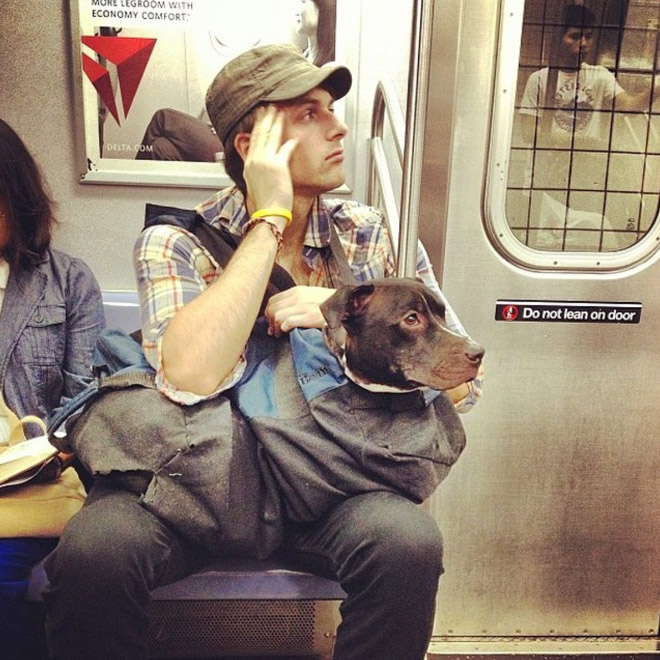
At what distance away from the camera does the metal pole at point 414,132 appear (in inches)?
51.0

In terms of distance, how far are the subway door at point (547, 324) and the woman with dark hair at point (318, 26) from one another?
1.05 m

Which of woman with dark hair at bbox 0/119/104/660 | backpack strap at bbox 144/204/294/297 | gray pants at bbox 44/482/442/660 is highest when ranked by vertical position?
backpack strap at bbox 144/204/294/297

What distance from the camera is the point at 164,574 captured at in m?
1.33

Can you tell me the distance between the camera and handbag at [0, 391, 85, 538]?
1453mm

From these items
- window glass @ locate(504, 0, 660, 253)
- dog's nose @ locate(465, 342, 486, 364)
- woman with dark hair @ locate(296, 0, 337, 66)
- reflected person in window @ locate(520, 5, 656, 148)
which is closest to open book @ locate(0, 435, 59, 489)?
dog's nose @ locate(465, 342, 486, 364)

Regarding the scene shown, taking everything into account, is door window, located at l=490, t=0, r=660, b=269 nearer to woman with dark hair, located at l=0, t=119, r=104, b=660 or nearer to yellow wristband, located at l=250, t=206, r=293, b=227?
yellow wristband, located at l=250, t=206, r=293, b=227

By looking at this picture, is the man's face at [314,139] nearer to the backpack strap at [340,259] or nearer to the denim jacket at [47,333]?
the backpack strap at [340,259]

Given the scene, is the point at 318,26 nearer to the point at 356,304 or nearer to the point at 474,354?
the point at 356,304

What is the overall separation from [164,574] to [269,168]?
82 cm

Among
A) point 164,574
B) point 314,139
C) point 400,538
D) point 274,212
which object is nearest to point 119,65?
point 314,139

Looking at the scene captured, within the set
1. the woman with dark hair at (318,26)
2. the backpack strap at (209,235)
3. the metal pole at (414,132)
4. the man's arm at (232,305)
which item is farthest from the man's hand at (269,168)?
the woman with dark hair at (318,26)

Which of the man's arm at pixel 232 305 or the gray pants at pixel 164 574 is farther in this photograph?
the man's arm at pixel 232 305

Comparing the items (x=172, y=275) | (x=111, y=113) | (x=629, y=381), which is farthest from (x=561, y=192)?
(x=111, y=113)

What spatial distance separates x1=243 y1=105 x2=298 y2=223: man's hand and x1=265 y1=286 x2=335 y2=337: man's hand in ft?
0.60
